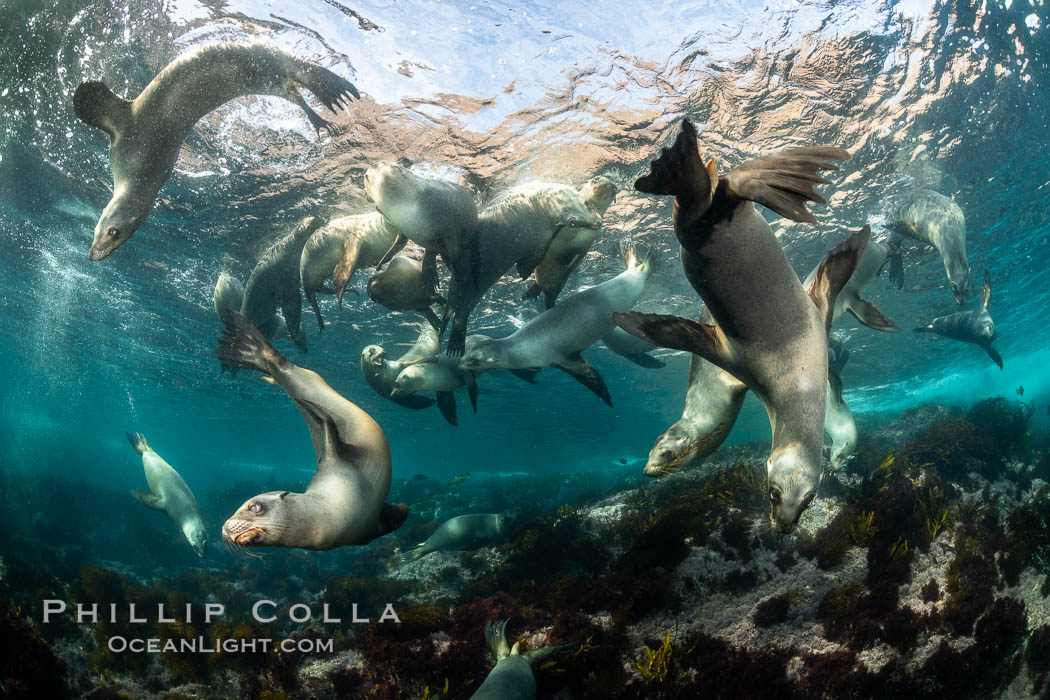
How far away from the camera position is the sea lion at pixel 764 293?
73.6 inches

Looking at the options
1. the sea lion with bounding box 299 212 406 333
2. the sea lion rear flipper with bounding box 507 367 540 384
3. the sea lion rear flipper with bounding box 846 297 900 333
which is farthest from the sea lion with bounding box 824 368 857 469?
the sea lion with bounding box 299 212 406 333

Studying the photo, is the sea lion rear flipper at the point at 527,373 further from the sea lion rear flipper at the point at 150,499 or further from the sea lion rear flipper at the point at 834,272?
the sea lion rear flipper at the point at 150,499

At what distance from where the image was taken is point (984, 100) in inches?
287

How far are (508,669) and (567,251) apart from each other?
438cm

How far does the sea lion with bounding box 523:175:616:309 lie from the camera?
5.50 metres

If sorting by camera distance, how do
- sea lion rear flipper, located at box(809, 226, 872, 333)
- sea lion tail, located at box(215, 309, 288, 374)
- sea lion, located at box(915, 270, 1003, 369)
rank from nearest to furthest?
sea lion rear flipper, located at box(809, 226, 872, 333), sea lion tail, located at box(215, 309, 288, 374), sea lion, located at box(915, 270, 1003, 369)

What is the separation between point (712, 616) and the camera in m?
4.71

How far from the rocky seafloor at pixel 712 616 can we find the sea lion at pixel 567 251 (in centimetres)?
341

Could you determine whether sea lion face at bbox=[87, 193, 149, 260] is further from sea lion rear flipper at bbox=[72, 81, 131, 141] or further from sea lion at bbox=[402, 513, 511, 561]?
sea lion at bbox=[402, 513, 511, 561]

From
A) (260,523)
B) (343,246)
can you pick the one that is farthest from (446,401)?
(260,523)

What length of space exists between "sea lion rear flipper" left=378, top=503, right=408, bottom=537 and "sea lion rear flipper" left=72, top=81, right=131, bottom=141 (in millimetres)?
3556

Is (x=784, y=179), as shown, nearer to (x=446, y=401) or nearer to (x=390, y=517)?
(x=390, y=517)

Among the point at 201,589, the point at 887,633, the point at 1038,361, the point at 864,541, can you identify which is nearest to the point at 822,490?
the point at 864,541

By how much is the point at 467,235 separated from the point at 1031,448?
47.7 ft
